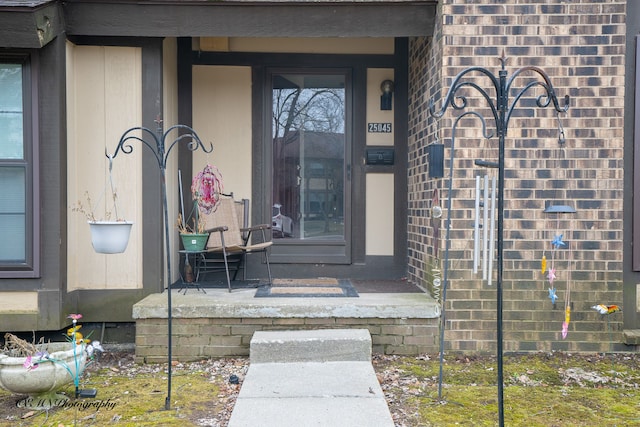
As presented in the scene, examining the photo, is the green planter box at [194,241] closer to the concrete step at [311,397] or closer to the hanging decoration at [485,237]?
the concrete step at [311,397]

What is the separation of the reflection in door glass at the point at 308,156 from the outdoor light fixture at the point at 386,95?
16.0 inches

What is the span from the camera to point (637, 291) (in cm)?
465

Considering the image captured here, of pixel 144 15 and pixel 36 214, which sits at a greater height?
pixel 144 15

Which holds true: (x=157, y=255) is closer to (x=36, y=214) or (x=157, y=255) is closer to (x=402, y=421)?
(x=36, y=214)

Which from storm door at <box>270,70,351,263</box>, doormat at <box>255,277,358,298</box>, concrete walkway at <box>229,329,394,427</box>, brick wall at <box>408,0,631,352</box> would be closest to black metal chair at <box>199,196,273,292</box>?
doormat at <box>255,277,358,298</box>

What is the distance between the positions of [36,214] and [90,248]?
56cm

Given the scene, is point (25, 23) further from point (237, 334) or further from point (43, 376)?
point (237, 334)

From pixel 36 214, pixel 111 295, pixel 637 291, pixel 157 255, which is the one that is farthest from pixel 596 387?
pixel 36 214

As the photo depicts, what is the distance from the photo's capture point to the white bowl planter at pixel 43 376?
3.39 metres

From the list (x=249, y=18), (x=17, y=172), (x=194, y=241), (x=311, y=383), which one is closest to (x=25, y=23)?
(x=17, y=172)

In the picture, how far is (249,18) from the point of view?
467 centimetres

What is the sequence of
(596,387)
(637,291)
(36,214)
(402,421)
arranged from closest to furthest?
1. (402,421)
2. (596,387)
3. (36,214)
4. (637,291)

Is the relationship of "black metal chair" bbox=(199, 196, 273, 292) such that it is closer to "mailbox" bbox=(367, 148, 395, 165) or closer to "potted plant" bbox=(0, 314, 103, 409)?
"mailbox" bbox=(367, 148, 395, 165)

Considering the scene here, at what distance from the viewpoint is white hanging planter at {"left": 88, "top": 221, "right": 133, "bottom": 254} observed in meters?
3.59
